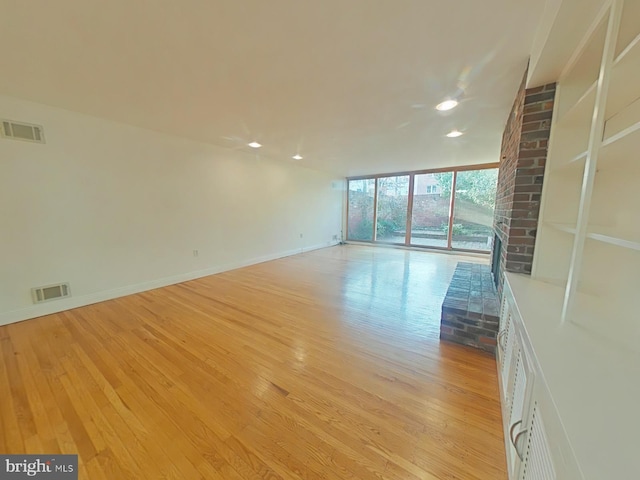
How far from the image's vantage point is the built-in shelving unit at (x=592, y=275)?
60 cm

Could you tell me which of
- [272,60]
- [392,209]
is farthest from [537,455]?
[392,209]

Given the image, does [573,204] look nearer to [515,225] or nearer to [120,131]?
[515,225]

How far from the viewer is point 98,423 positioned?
146 centimetres

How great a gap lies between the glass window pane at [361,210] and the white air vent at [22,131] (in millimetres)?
7099

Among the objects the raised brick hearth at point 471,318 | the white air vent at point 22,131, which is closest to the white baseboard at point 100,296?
the white air vent at point 22,131

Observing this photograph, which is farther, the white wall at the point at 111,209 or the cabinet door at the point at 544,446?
the white wall at the point at 111,209

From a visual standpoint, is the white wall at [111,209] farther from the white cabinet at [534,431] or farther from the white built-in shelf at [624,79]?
the white built-in shelf at [624,79]

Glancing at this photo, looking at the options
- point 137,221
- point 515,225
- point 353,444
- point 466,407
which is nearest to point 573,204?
point 515,225

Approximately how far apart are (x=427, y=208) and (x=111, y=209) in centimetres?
703

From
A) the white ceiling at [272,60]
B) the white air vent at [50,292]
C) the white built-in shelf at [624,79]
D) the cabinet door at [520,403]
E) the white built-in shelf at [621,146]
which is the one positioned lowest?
the white air vent at [50,292]

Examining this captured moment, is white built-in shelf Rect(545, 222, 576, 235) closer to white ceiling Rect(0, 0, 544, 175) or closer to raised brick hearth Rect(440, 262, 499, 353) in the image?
raised brick hearth Rect(440, 262, 499, 353)

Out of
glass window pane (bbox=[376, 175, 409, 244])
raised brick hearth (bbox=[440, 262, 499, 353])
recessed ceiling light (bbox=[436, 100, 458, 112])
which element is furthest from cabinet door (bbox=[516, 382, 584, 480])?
glass window pane (bbox=[376, 175, 409, 244])

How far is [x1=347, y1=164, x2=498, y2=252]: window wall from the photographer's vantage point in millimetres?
6262

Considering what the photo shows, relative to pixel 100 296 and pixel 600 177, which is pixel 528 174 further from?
pixel 100 296
